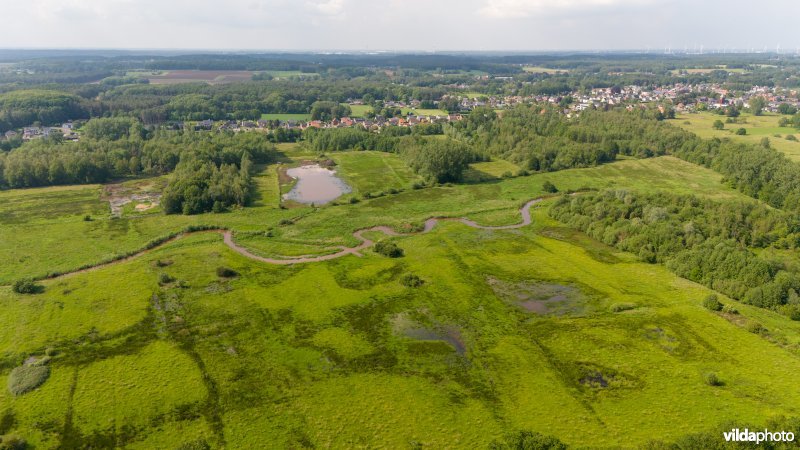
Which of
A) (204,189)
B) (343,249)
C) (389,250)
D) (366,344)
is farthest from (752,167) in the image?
(204,189)

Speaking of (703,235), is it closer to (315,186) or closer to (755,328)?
(755,328)

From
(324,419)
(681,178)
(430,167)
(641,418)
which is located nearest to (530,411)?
(641,418)

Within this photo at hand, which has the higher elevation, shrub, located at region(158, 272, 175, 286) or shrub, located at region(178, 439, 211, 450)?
shrub, located at region(158, 272, 175, 286)

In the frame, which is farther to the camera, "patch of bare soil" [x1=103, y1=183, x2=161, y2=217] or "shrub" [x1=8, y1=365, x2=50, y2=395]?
"patch of bare soil" [x1=103, y1=183, x2=161, y2=217]

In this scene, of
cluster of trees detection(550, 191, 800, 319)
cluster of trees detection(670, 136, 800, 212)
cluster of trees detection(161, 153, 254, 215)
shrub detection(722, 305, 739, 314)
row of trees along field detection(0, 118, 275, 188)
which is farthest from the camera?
row of trees along field detection(0, 118, 275, 188)

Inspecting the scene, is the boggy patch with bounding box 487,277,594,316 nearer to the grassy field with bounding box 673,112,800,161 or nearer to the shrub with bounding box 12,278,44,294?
the shrub with bounding box 12,278,44,294

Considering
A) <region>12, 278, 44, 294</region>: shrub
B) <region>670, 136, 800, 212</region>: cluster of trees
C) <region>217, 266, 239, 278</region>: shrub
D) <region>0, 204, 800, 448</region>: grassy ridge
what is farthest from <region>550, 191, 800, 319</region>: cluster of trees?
<region>12, 278, 44, 294</region>: shrub

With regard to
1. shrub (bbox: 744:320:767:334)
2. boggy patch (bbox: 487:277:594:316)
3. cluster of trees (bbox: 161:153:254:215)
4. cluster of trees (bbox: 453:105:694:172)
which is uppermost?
cluster of trees (bbox: 453:105:694:172)

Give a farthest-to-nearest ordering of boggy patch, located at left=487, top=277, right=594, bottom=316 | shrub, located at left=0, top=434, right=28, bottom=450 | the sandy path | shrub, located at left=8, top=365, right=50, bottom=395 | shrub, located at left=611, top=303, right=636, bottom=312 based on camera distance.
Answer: the sandy path
boggy patch, located at left=487, top=277, right=594, bottom=316
shrub, located at left=611, top=303, right=636, bottom=312
shrub, located at left=8, top=365, right=50, bottom=395
shrub, located at left=0, top=434, right=28, bottom=450
